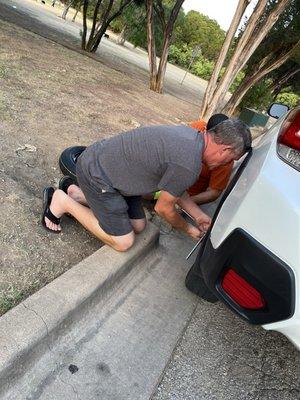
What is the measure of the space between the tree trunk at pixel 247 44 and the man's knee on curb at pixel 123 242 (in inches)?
265

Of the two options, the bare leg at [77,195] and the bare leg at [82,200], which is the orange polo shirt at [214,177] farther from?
the bare leg at [77,195]

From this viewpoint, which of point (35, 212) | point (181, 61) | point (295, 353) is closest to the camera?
point (295, 353)

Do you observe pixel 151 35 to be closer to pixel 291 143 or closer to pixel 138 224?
pixel 138 224

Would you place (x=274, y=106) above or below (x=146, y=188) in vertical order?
above

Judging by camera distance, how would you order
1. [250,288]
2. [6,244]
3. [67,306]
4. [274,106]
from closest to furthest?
1. [250,288]
2. [67,306]
3. [6,244]
4. [274,106]

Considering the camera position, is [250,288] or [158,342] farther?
[158,342]

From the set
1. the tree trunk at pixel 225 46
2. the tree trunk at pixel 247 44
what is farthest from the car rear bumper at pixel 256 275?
the tree trunk at pixel 225 46

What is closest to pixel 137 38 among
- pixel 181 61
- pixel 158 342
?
pixel 181 61

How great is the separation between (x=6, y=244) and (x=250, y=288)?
151cm

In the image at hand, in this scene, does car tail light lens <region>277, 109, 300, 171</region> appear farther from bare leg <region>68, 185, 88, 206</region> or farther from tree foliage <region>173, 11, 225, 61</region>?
tree foliage <region>173, 11, 225, 61</region>

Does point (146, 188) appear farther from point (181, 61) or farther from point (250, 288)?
point (181, 61)

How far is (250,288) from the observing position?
6.69 ft

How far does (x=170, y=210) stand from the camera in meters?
2.88

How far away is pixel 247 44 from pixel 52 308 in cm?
789
